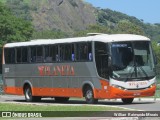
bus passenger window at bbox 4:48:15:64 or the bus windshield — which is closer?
the bus windshield

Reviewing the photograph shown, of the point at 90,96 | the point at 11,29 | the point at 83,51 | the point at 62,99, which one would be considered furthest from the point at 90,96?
the point at 11,29

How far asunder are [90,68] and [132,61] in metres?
2.29

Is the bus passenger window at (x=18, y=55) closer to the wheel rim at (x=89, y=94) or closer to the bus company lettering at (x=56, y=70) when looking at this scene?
the bus company lettering at (x=56, y=70)

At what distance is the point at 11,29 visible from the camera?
3688 inches

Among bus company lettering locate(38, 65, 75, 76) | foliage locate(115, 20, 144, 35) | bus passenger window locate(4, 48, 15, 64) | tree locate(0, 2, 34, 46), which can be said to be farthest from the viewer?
foliage locate(115, 20, 144, 35)

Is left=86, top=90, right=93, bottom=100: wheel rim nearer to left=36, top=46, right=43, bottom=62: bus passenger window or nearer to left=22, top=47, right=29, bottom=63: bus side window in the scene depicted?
left=36, top=46, right=43, bottom=62: bus passenger window

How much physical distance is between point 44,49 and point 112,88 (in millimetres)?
6278

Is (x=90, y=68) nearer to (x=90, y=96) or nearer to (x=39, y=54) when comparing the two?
(x=90, y=96)

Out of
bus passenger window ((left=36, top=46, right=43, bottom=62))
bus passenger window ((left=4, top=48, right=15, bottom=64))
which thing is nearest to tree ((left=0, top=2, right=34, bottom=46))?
bus passenger window ((left=4, top=48, right=15, bottom=64))

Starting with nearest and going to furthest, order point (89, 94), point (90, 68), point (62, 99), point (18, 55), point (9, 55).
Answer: point (90, 68) → point (89, 94) → point (62, 99) → point (18, 55) → point (9, 55)

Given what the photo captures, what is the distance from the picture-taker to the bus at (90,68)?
2817cm

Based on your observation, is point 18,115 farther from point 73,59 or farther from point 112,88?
point 73,59


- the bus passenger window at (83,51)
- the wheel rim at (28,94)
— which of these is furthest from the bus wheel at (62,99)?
the bus passenger window at (83,51)

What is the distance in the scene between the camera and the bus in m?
28.2
